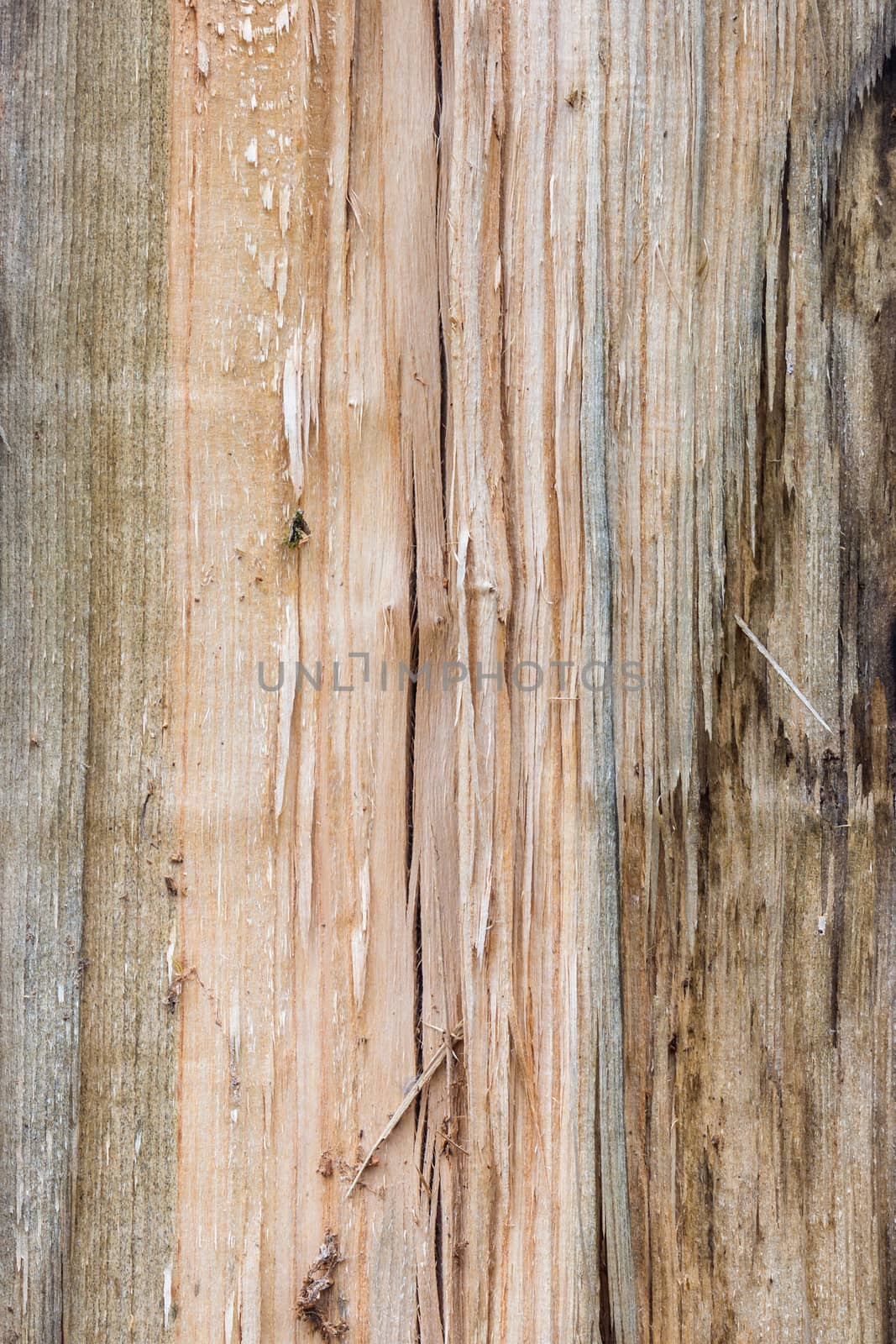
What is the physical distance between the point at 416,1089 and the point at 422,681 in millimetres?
370

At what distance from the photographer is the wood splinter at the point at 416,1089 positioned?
764 mm

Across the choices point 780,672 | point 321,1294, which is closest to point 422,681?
point 780,672

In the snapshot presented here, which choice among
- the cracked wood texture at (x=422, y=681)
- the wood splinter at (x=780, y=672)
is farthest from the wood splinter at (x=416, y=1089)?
the wood splinter at (x=780, y=672)

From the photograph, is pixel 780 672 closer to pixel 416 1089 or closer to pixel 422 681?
pixel 422 681

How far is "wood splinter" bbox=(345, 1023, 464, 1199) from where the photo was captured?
764 mm

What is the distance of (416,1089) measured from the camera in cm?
77

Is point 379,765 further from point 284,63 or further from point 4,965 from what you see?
point 284,63

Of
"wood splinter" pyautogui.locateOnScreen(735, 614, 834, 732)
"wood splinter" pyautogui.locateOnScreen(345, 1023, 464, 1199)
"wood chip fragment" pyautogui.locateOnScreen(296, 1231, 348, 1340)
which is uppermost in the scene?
"wood splinter" pyautogui.locateOnScreen(735, 614, 834, 732)

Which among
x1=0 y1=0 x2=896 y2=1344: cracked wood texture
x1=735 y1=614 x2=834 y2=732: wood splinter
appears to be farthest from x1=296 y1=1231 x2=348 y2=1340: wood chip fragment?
x1=735 y1=614 x2=834 y2=732: wood splinter

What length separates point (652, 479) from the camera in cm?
80

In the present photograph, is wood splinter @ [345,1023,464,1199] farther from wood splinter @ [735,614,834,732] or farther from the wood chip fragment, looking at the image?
wood splinter @ [735,614,834,732]

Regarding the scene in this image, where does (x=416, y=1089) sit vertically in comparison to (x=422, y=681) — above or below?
below

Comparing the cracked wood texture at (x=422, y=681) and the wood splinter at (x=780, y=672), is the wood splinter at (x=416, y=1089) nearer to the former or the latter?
the cracked wood texture at (x=422, y=681)

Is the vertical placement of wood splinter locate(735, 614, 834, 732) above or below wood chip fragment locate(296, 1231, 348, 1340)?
above
